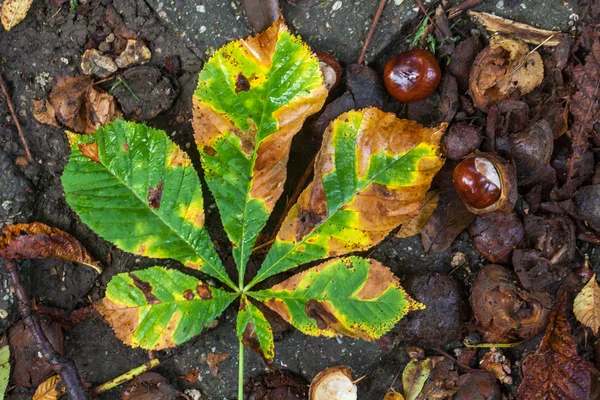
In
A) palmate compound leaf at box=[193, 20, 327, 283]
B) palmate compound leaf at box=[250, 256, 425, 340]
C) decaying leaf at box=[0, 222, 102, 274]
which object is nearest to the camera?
palmate compound leaf at box=[193, 20, 327, 283]

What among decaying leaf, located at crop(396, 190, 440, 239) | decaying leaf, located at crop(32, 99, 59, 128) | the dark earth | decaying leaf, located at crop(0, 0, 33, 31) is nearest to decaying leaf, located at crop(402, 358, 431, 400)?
the dark earth

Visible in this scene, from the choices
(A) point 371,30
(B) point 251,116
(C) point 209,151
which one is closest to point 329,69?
(A) point 371,30

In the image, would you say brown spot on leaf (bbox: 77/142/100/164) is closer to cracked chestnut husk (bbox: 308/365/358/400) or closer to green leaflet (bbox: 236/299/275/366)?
green leaflet (bbox: 236/299/275/366)

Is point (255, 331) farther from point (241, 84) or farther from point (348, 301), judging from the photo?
point (241, 84)

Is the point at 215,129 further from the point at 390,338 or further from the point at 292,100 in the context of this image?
the point at 390,338

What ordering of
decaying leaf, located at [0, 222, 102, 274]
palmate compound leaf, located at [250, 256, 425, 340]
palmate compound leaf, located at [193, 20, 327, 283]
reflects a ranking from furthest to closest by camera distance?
1. decaying leaf, located at [0, 222, 102, 274]
2. palmate compound leaf, located at [250, 256, 425, 340]
3. palmate compound leaf, located at [193, 20, 327, 283]

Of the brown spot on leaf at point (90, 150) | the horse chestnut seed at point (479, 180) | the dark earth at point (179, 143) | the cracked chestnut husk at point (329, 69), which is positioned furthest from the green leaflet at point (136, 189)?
the horse chestnut seed at point (479, 180)
